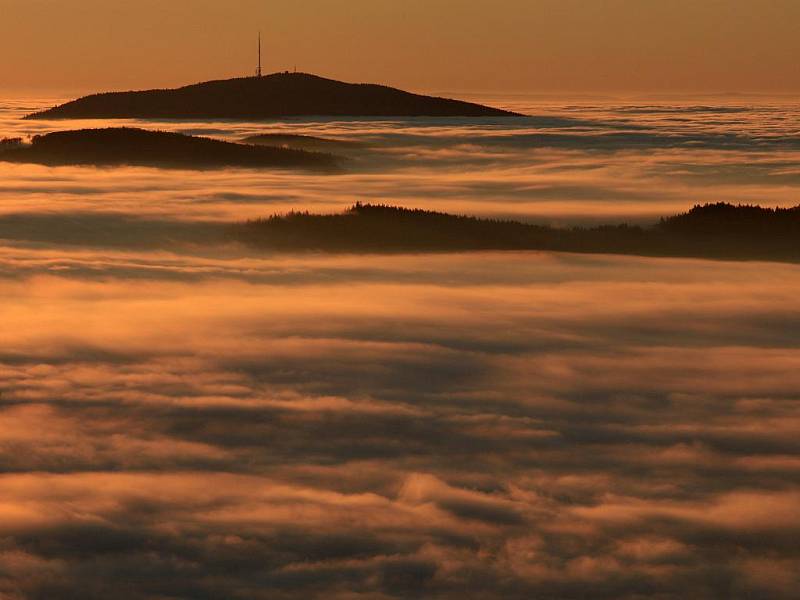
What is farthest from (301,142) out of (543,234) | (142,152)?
(543,234)

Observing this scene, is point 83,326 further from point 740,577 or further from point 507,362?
point 740,577

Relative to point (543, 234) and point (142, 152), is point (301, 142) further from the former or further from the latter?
point (543, 234)

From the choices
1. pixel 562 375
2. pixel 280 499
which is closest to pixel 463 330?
pixel 562 375

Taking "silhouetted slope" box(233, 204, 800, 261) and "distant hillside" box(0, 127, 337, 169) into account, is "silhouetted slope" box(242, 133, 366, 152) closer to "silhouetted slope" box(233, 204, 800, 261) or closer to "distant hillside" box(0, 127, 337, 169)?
"distant hillside" box(0, 127, 337, 169)

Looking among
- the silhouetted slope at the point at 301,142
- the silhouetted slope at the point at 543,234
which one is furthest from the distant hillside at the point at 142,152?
the silhouetted slope at the point at 543,234

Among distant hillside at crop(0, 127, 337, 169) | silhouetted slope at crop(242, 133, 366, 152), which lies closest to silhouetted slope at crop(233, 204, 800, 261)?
distant hillside at crop(0, 127, 337, 169)
